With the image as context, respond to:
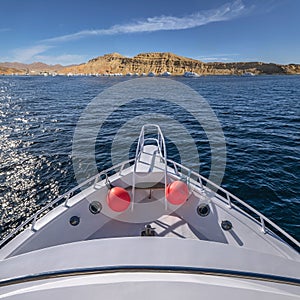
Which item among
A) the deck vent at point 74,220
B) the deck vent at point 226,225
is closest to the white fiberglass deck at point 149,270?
the deck vent at point 226,225

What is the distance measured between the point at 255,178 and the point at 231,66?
191269 mm

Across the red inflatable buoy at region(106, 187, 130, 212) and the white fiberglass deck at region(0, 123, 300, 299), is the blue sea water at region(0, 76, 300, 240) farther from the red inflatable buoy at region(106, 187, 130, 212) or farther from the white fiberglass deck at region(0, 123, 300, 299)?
the white fiberglass deck at region(0, 123, 300, 299)

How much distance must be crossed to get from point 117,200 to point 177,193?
1354 millimetres

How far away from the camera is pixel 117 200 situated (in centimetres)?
480

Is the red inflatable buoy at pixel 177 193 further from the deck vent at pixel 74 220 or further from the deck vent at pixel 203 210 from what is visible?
the deck vent at pixel 74 220

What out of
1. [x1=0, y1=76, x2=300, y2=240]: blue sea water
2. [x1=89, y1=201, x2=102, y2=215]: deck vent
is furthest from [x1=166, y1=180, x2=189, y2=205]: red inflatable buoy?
[x1=0, y1=76, x2=300, y2=240]: blue sea water

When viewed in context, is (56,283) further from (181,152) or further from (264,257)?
(181,152)

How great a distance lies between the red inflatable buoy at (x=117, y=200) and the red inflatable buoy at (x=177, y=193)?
958 millimetres

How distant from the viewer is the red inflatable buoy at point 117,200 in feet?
15.7

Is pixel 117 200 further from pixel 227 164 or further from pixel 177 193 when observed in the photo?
pixel 227 164

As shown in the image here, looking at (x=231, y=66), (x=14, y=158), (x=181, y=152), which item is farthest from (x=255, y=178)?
(x=231, y=66)

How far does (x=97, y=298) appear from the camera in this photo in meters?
1.44

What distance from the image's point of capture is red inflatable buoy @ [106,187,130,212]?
15.7 ft

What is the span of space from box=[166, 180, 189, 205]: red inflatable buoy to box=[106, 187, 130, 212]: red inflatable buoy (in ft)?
3.14
